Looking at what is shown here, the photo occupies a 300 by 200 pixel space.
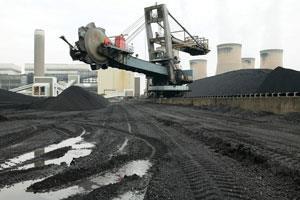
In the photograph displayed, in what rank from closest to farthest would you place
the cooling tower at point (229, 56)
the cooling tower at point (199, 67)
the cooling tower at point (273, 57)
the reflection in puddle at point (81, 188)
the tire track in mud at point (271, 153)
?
the reflection in puddle at point (81, 188) < the tire track in mud at point (271, 153) < the cooling tower at point (229, 56) < the cooling tower at point (273, 57) < the cooling tower at point (199, 67)

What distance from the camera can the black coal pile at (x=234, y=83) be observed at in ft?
125

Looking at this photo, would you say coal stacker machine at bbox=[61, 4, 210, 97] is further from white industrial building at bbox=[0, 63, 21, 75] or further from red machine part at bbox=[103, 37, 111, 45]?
white industrial building at bbox=[0, 63, 21, 75]

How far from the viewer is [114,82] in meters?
109

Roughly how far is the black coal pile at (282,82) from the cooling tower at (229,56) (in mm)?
42773

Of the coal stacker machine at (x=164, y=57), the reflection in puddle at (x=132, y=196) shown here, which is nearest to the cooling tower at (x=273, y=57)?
the coal stacker machine at (x=164, y=57)

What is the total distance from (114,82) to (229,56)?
153 feet

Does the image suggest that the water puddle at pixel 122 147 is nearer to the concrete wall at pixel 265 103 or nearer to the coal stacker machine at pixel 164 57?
the concrete wall at pixel 265 103

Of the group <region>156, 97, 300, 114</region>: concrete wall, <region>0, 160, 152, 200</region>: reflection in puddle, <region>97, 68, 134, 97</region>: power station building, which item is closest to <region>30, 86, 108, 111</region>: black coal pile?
<region>156, 97, 300, 114</region>: concrete wall

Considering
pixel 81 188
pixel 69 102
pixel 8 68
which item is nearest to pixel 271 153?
pixel 81 188

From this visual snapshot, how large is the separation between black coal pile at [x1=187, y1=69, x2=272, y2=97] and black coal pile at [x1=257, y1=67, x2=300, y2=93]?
490 cm

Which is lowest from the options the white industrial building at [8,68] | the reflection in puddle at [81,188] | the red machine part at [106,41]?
the reflection in puddle at [81,188]

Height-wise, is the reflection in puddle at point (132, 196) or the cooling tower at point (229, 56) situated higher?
the cooling tower at point (229, 56)

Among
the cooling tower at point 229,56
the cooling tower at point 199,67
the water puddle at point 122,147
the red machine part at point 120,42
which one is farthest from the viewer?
the cooling tower at point 199,67

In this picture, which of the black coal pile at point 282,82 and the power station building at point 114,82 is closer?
the black coal pile at point 282,82
